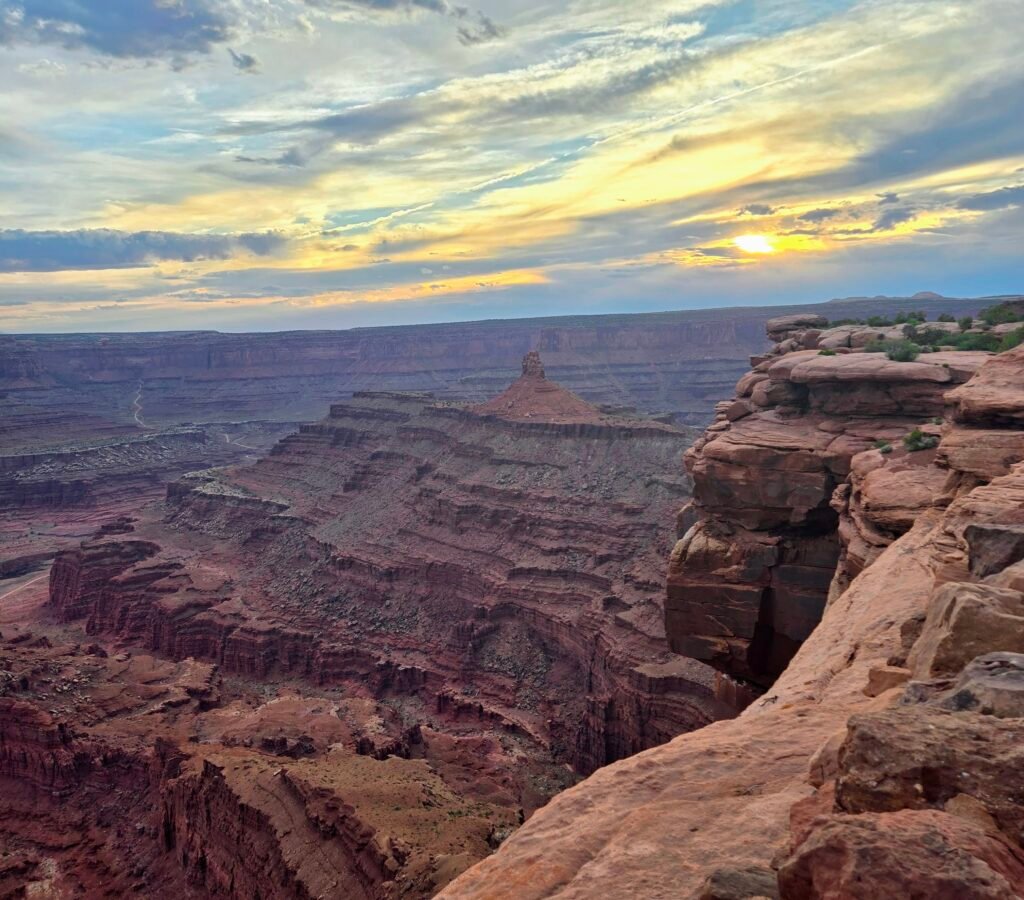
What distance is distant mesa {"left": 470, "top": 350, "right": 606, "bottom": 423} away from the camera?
8912 centimetres

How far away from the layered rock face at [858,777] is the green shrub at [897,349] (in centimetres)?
1355

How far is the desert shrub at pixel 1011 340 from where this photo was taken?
3148cm

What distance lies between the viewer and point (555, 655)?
2279 inches

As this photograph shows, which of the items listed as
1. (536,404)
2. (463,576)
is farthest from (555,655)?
(536,404)

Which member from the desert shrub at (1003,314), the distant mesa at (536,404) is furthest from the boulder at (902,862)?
the distant mesa at (536,404)

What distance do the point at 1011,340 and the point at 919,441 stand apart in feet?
40.2

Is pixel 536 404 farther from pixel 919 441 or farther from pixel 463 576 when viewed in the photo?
pixel 919 441

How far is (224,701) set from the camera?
51.9 meters

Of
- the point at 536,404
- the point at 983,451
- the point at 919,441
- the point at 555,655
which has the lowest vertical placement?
the point at 555,655

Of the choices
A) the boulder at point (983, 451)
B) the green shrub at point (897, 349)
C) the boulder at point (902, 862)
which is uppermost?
the green shrub at point (897, 349)

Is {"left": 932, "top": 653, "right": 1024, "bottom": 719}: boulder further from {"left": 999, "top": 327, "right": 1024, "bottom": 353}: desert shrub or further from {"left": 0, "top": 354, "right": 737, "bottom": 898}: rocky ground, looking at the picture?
{"left": 999, "top": 327, "right": 1024, "bottom": 353}: desert shrub

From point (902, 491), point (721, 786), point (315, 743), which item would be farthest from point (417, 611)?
point (721, 786)

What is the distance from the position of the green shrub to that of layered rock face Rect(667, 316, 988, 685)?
93 centimetres

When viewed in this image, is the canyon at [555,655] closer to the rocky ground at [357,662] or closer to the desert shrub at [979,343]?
the rocky ground at [357,662]
